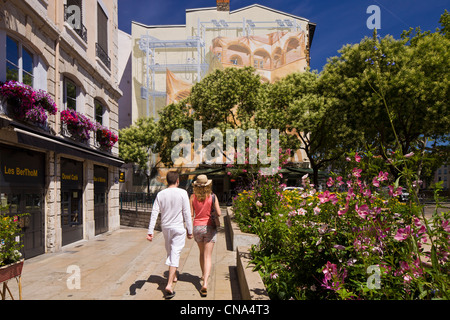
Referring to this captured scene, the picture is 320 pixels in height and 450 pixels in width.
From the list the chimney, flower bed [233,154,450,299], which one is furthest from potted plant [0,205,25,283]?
the chimney

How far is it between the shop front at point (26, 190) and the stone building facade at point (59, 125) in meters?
0.03

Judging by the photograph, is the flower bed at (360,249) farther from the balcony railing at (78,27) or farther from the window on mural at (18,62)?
the balcony railing at (78,27)

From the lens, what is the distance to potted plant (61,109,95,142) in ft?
32.4

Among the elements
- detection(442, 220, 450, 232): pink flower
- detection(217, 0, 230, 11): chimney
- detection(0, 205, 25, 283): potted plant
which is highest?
detection(217, 0, 230, 11): chimney

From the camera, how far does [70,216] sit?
1057 centimetres

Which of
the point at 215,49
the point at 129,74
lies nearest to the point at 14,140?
the point at 215,49

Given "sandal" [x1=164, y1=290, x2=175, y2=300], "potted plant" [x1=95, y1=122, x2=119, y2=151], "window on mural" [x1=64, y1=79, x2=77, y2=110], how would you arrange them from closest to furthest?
"sandal" [x1=164, y1=290, x2=175, y2=300], "window on mural" [x1=64, y1=79, x2=77, y2=110], "potted plant" [x1=95, y1=122, x2=119, y2=151]

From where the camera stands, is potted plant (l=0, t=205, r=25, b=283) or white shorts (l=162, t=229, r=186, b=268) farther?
white shorts (l=162, t=229, r=186, b=268)

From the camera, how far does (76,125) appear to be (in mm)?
10305

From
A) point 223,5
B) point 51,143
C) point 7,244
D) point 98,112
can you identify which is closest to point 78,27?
point 98,112

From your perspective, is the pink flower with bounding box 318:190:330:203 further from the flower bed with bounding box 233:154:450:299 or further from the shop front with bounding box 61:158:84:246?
the shop front with bounding box 61:158:84:246

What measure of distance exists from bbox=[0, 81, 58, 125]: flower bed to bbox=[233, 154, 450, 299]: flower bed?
23.4ft

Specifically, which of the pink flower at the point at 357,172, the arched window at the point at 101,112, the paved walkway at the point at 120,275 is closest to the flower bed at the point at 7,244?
the paved walkway at the point at 120,275
